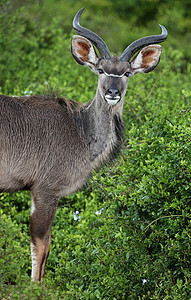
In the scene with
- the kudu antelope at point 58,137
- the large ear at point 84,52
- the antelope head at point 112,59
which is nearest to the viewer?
the kudu antelope at point 58,137

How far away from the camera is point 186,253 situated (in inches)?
216

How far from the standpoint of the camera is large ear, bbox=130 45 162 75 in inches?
263

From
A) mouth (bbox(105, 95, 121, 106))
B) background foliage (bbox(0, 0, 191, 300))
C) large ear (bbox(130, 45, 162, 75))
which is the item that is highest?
large ear (bbox(130, 45, 162, 75))

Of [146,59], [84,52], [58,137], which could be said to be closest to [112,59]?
[84,52]

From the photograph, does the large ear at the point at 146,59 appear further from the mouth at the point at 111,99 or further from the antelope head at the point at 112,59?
the mouth at the point at 111,99

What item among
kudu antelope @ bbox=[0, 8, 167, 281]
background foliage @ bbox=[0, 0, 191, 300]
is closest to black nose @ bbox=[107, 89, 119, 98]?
kudu antelope @ bbox=[0, 8, 167, 281]

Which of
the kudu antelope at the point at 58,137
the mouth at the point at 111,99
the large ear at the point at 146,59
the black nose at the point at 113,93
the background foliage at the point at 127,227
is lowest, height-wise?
the background foliage at the point at 127,227

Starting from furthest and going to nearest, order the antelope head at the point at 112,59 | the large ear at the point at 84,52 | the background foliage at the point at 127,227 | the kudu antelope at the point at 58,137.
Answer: the large ear at the point at 84,52 < the antelope head at the point at 112,59 < the kudu antelope at the point at 58,137 < the background foliage at the point at 127,227

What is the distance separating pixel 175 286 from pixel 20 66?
6.10 meters

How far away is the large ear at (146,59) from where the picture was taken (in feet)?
21.9

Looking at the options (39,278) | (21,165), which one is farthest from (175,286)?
(21,165)

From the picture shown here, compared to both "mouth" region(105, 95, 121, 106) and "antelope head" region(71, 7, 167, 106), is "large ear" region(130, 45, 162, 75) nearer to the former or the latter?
"antelope head" region(71, 7, 167, 106)

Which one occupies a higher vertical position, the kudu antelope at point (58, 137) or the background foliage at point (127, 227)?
the kudu antelope at point (58, 137)

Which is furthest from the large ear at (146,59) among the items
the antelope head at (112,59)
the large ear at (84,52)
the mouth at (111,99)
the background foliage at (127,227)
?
the mouth at (111,99)
